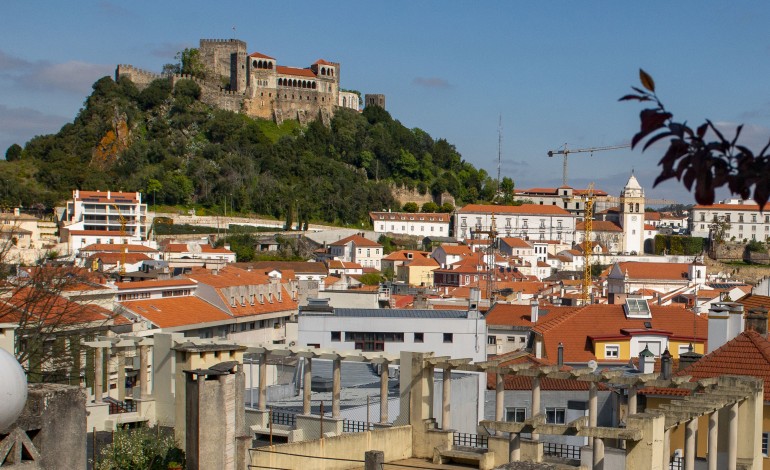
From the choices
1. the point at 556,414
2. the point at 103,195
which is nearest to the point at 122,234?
the point at 103,195

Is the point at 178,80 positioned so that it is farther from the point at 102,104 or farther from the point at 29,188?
the point at 29,188

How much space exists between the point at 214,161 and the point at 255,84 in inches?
505

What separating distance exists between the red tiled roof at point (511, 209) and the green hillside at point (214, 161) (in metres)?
5.68

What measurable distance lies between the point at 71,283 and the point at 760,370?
16195 millimetres

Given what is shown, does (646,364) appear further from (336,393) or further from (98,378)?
(98,378)

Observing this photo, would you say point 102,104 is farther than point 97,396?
Yes

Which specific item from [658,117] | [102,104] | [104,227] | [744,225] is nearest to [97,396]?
[658,117]

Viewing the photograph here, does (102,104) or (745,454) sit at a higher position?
(102,104)

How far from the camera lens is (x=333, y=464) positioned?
1086 cm

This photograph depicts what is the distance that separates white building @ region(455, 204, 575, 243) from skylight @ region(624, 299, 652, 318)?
7122 cm

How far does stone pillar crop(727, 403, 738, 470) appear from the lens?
34.7ft

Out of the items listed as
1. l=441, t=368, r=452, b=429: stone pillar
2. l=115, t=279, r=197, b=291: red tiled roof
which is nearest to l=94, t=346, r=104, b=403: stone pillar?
l=441, t=368, r=452, b=429: stone pillar

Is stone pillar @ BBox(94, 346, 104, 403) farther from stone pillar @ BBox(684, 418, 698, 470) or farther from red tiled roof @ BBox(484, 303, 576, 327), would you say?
red tiled roof @ BBox(484, 303, 576, 327)

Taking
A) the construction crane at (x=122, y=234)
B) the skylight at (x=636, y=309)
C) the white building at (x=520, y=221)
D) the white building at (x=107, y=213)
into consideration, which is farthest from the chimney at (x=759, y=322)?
the white building at (x=520, y=221)
